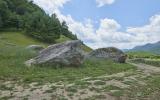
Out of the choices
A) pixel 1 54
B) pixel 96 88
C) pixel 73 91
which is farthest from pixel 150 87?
pixel 1 54

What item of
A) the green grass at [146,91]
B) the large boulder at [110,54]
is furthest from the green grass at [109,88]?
the large boulder at [110,54]

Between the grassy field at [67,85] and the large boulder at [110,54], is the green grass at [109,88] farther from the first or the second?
the large boulder at [110,54]

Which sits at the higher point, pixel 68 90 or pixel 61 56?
pixel 61 56

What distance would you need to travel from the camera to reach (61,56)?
34969mm

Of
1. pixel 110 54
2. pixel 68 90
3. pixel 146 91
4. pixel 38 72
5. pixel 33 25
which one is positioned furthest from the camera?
pixel 33 25

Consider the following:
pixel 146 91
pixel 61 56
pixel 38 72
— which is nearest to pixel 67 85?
pixel 146 91

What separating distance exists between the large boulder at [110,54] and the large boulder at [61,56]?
11135 millimetres

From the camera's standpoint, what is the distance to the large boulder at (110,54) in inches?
1903

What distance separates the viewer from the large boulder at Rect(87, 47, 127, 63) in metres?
48.3

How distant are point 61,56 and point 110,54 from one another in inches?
597

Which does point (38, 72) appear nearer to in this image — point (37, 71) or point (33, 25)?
point (37, 71)

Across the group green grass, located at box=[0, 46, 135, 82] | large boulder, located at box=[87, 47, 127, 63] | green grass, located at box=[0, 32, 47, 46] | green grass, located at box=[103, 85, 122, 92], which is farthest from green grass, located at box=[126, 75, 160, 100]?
green grass, located at box=[0, 32, 47, 46]

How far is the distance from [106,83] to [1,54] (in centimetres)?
1783

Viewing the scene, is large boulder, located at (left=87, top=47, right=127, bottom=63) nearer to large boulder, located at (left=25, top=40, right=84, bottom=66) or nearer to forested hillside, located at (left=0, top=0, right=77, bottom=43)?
large boulder, located at (left=25, top=40, right=84, bottom=66)
